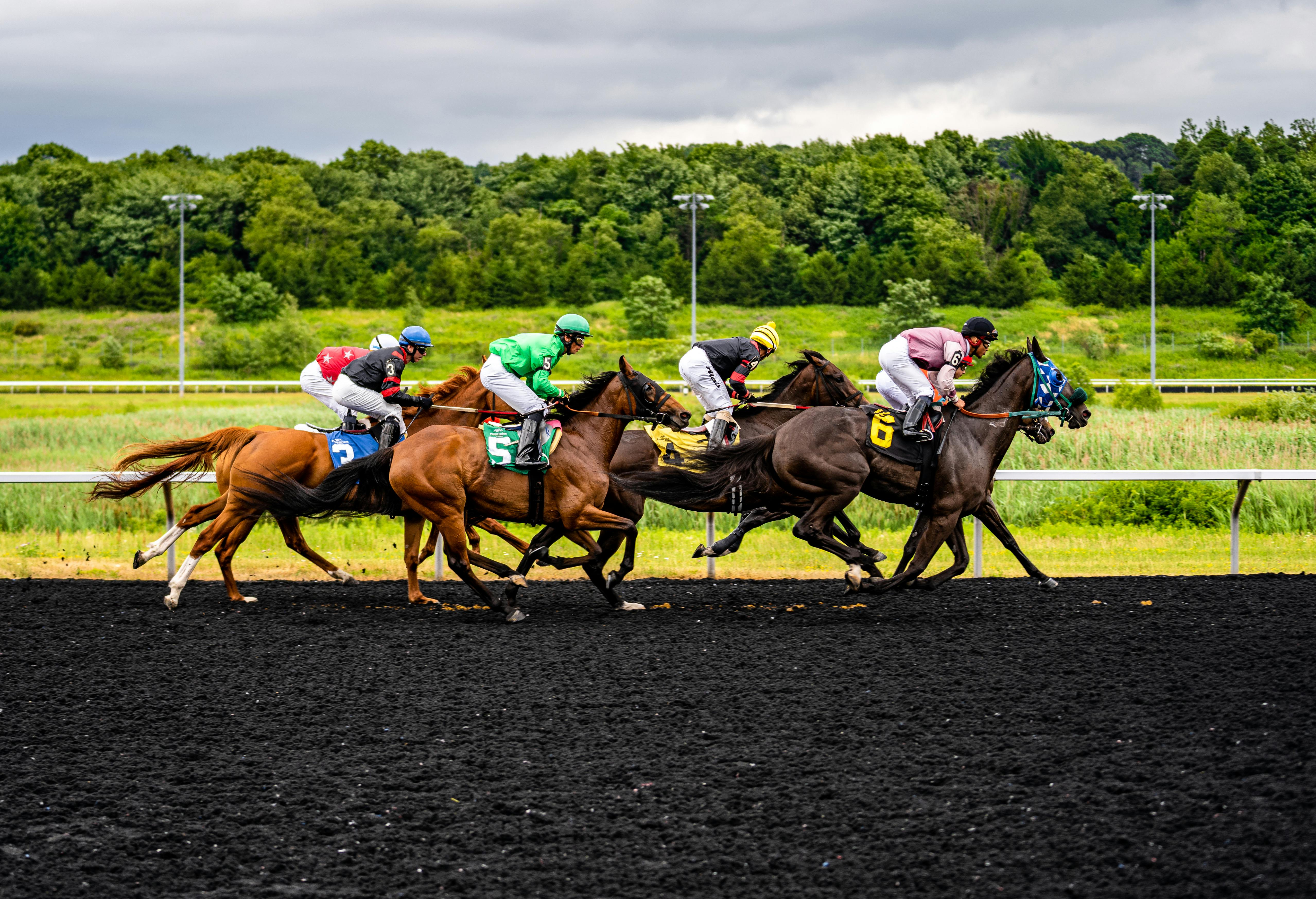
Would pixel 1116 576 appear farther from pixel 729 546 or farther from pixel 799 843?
pixel 799 843

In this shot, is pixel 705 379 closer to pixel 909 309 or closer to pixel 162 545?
pixel 162 545

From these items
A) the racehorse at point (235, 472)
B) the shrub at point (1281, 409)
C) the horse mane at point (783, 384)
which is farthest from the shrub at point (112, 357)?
the horse mane at point (783, 384)

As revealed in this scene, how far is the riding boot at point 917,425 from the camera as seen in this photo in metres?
7.33

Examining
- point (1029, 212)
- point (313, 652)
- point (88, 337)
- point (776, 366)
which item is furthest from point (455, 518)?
point (1029, 212)

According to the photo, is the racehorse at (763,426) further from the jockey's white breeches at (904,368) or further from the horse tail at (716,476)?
the jockey's white breeches at (904,368)

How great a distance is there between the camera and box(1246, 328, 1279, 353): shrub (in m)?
35.5

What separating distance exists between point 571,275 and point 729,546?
41850mm

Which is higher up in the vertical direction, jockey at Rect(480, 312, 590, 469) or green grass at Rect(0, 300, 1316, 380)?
green grass at Rect(0, 300, 1316, 380)

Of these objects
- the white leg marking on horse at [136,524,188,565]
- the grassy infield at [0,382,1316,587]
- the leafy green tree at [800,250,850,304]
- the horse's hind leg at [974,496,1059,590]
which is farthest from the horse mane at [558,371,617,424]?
the leafy green tree at [800,250,850,304]

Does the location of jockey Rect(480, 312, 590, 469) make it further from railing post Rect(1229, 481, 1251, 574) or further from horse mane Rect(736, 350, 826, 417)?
railing post Rect(1229, 481, 1251, 574)

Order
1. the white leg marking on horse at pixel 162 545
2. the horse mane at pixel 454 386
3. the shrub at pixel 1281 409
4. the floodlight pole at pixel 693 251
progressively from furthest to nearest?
1. the floodlight pole at pixel 693 251
2. the shrub at pixel 1281 409
3. the horse mane at pixel 454 386
4. the white leg marking on horse at pixel 162 545

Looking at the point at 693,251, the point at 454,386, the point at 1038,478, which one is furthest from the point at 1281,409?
the point at 693,251

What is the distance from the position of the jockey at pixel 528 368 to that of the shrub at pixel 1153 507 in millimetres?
6092

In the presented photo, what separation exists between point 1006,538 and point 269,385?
25849mm
